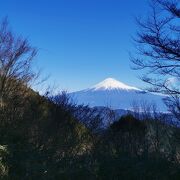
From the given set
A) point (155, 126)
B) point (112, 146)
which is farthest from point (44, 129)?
point (155, 126)

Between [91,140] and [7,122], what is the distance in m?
3.07

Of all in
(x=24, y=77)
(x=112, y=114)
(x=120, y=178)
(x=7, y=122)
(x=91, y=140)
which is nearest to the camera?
Answer: (x=120, y=178)

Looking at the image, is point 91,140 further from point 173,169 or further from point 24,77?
point 24,77

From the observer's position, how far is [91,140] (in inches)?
593

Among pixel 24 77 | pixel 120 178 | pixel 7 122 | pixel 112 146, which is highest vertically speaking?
pixel 24 77

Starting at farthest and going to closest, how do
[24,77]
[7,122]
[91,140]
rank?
[24,77] < [7,122] < [91,140]

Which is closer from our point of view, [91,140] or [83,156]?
[83,156]

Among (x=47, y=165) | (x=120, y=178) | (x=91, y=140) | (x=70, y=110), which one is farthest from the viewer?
(x=70, y=110)

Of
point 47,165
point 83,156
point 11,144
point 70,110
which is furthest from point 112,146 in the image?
point 70,110

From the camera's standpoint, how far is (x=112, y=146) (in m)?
14.2

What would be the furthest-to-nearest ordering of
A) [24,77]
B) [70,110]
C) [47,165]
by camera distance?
[24,77] < [70,110] < [47,165]

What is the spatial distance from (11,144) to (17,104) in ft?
13.4

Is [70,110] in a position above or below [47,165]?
above

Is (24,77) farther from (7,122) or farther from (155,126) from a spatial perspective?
(155,126)
